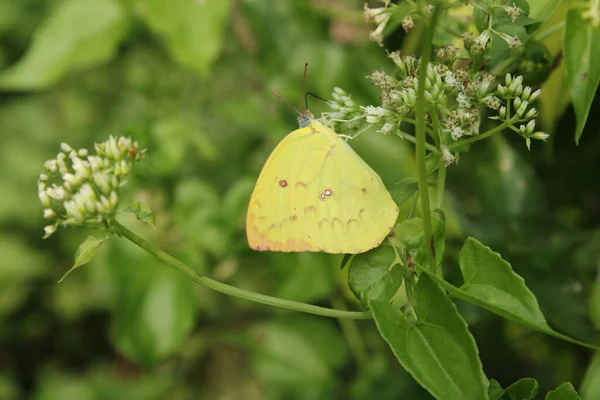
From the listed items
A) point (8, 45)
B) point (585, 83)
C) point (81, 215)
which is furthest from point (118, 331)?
point (8, 45)

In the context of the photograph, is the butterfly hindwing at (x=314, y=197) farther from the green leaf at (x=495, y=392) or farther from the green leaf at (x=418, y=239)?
the green leaf at (x=495, y=392)

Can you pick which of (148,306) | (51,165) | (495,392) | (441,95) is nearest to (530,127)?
(441,95)

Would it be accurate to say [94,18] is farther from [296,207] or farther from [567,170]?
[567,170]

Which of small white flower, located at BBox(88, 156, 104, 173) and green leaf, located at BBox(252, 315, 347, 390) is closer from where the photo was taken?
small white flower, located at BBox(88, 156, 104, 173)

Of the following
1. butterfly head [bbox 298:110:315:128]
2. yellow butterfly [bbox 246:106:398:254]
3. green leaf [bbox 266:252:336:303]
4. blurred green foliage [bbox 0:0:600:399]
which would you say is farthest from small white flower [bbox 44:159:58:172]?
green leaf [bbox 266:252:336:303]

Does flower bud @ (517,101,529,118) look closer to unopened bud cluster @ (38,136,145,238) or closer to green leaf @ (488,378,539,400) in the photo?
green leaf @ (488,378,539,400)

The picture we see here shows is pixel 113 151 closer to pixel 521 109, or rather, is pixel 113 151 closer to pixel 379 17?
pixel 379 17
